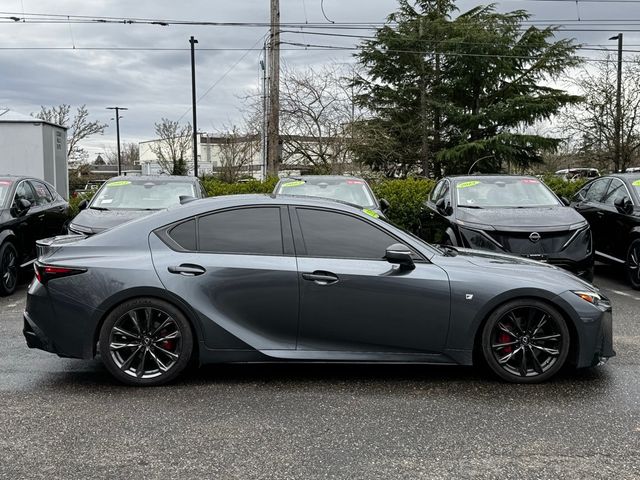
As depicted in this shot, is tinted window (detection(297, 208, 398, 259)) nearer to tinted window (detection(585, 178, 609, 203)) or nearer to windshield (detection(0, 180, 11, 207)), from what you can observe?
windshield (detection(0, 180, 11, 207))

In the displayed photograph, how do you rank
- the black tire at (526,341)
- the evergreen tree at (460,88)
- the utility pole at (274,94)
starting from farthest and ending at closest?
1. the evergreen tree at (460,88)
2. the utility pole at (274,94)
3. the black tire at (526,341)

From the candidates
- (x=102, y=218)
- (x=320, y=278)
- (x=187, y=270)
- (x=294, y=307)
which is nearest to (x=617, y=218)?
(x=320, y=278)

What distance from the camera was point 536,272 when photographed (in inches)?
183

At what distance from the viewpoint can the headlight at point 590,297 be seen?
15.0 feet

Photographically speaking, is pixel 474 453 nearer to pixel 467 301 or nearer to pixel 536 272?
pixel 467 301

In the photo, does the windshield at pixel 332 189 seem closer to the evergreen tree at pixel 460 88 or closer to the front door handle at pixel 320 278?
the front door handle at pixel 320 278

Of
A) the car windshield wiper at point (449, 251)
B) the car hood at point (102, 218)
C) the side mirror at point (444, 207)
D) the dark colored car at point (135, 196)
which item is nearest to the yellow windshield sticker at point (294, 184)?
the dark colored car at point (135, 196)

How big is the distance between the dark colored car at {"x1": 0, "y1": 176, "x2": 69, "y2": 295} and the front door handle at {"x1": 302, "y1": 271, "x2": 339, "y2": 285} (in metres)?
5.46

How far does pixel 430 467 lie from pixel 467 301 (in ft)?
4.82

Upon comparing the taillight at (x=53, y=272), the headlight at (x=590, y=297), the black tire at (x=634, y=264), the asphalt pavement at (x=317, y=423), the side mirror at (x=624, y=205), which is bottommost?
the asphalt pavement at (x=317, y=423)

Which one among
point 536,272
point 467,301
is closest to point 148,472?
point 467,301

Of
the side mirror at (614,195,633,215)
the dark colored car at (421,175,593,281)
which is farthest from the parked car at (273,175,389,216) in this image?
the side mirror at (614,195,633,215)

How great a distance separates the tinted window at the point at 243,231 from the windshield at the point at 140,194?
466cm

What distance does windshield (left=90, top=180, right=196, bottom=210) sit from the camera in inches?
360
